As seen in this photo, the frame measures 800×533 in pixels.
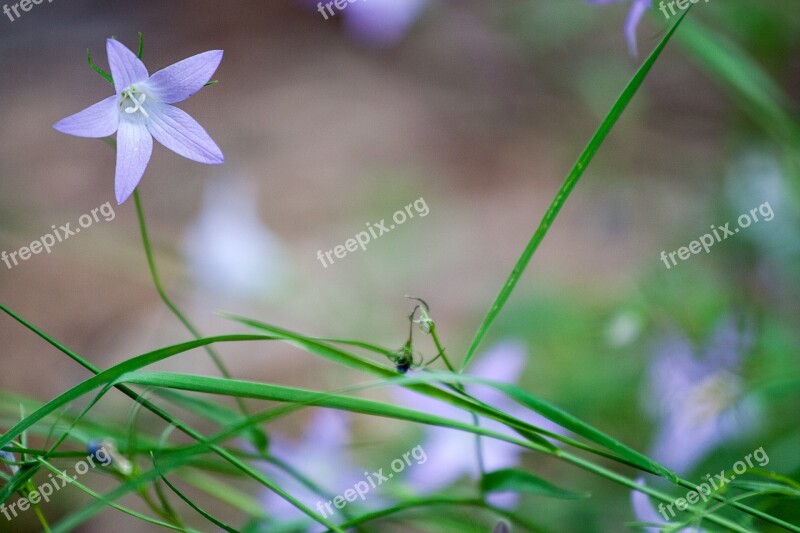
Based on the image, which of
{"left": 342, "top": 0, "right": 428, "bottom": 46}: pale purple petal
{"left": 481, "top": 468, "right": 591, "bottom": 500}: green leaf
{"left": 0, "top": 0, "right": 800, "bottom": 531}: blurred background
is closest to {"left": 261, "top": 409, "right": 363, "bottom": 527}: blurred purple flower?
{"left": 0, "top": 0, "right": 800, "bottom": 531}: blurred background

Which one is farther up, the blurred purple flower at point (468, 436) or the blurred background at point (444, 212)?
the blurred background at point (444, 212)

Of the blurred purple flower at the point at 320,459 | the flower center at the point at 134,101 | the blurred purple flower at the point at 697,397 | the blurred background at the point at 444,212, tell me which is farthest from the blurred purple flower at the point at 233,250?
the flower center at the point at 134,101

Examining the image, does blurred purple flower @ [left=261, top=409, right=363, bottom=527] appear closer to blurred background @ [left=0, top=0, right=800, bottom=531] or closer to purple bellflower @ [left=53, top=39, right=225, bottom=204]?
blurred background @ [left=0, top=0, right=800, bottom=531]

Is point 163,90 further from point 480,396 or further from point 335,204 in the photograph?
point 335,204

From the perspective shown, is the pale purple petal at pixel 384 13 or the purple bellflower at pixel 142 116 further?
the pale purple petal at pixel 384 13

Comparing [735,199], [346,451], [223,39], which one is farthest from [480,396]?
[223,39]

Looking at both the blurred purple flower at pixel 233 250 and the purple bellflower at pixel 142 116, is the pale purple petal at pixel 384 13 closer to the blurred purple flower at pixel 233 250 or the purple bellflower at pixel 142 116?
the blurred purple flower at pixel 233 250

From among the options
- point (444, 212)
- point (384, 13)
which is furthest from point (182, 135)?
point (444, 212)
